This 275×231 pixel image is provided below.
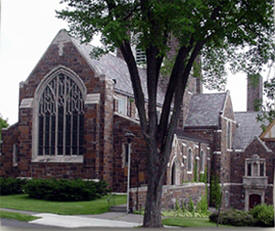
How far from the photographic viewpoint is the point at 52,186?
24.4 meters

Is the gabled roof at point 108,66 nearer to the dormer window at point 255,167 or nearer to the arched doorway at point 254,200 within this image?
the dormer window at point 255,167

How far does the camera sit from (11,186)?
27.4 metres

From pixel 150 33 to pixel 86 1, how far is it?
2.86 metres

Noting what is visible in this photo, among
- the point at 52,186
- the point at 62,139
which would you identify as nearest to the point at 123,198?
the point at 52,186

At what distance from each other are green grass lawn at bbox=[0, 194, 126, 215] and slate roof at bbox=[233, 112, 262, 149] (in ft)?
71.6

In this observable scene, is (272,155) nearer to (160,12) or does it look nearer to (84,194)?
(84,194)

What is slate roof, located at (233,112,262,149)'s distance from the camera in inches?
1736

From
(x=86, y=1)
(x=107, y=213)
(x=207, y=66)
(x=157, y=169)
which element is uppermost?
(x=86, y=1)

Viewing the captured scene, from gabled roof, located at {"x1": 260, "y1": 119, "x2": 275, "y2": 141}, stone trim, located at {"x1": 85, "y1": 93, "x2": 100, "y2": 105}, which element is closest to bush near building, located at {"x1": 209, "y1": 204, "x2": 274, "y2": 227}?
gabled roof, located at {"x1": 260, "y1": 119, "x2": 275, "y2": 141}

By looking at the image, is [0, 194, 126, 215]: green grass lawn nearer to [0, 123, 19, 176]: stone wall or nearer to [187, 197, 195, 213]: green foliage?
[187, 197, 195, 213]: green foliage

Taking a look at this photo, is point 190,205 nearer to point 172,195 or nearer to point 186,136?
point 172,195

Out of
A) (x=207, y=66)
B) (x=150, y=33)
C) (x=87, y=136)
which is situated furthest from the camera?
(x=87, y=136)

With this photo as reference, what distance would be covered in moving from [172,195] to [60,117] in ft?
29.6

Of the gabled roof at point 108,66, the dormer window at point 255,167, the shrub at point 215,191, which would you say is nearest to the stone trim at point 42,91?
the gabled roof at point 108,66
